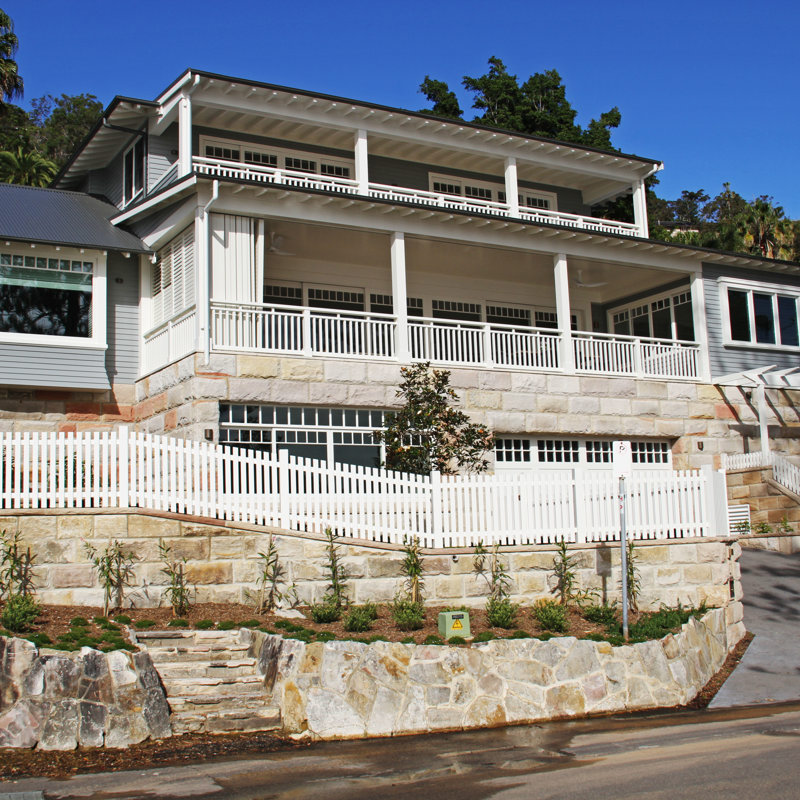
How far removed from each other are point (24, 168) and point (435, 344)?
81.0ft

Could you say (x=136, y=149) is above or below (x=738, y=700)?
above

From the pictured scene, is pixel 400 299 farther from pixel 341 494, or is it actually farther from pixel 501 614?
pixel 501 614

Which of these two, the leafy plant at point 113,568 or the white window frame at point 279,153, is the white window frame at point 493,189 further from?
the leafy plant at point 113,568

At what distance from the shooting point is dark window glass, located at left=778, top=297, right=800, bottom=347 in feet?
79.8

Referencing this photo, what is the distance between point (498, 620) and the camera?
11945mm

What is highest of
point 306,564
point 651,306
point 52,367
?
point 651,306

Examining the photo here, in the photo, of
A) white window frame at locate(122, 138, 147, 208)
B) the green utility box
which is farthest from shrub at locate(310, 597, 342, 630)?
white window frame at locate(122, 138, 147, 208)

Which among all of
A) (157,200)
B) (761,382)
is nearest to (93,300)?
(157,200)

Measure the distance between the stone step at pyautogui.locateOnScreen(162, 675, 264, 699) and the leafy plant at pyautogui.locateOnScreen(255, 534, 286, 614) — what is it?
1917 mm

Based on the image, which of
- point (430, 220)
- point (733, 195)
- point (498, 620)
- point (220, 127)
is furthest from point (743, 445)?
point (733, 195)

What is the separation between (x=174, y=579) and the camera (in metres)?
12.1

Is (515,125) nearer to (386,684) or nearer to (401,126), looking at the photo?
(401,126)

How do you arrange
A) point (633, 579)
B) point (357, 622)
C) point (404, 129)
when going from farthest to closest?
point (404, 129) → point (633, 579) → point (357, 622)

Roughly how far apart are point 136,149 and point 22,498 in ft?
38.1
